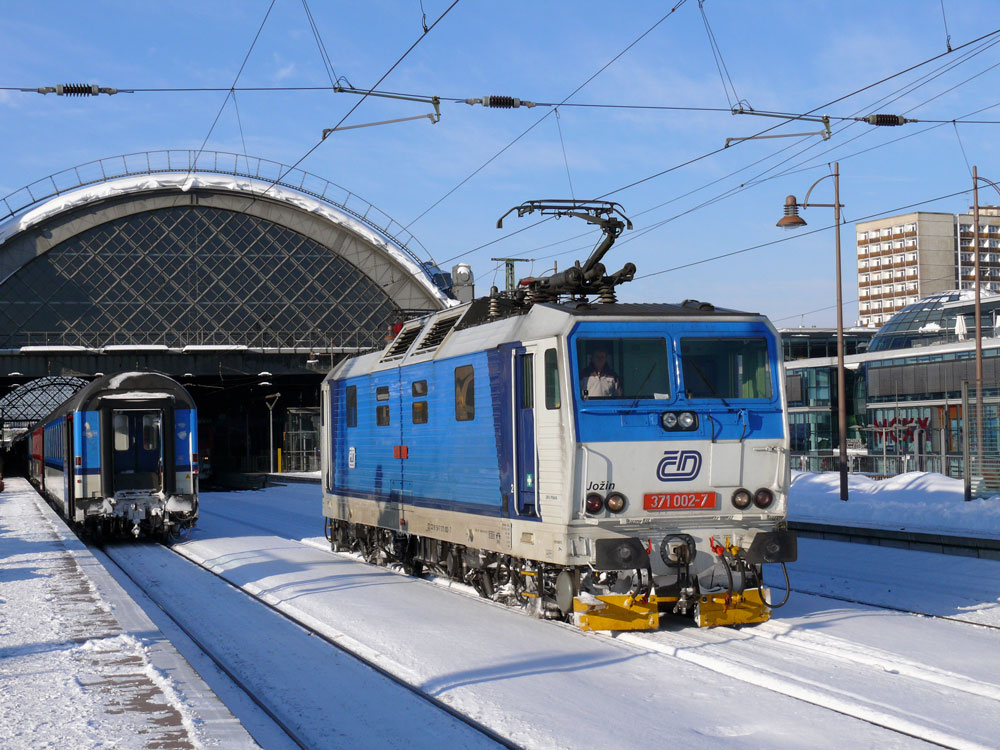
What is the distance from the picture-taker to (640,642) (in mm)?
11156

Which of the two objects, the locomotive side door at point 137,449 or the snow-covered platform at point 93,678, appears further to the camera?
the locomotive side door at point 137,449

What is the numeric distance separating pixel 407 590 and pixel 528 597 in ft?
10.1

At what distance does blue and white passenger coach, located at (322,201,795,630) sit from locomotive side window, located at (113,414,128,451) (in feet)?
45.1

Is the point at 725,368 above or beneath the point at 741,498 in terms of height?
above

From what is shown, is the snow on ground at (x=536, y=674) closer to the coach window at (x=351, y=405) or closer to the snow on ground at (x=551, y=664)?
the snow on ground at (x=551, y=664)

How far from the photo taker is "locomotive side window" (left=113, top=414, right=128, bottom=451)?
81.3 ft

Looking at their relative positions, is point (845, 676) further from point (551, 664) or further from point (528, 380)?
point (528, 380)

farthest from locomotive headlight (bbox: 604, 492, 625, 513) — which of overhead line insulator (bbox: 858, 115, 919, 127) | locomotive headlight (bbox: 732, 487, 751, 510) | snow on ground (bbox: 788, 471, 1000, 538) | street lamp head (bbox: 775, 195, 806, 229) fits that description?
street lamp head (bbox: 775, 195, 806, 229)

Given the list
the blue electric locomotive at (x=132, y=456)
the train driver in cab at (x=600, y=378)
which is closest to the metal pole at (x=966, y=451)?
the train driver in cab at (x=600, y=378)

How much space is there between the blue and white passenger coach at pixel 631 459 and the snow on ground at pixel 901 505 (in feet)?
33.2

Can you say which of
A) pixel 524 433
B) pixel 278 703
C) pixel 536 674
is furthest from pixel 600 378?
pixel 278 703

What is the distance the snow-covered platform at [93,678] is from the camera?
25.2 feet

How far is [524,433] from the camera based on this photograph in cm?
1232

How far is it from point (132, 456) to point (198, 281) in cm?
4509
